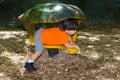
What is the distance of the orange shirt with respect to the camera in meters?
6.60

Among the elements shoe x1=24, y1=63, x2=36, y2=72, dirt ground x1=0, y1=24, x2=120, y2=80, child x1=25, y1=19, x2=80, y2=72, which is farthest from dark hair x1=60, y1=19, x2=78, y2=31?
shoe x1=24, y1=63, x2=36, y2=72

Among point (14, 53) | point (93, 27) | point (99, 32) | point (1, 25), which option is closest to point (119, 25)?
point (93, 27)

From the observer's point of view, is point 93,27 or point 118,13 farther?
point 118,13

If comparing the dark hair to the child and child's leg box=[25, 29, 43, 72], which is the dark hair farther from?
child's leg box=[25, 29, 43, 72]

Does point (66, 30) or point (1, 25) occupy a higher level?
point (66, 30)

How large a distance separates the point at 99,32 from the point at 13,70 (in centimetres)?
515

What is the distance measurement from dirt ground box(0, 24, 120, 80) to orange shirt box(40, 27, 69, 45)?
2.20 ft

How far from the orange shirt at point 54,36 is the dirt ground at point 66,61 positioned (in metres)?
0.67

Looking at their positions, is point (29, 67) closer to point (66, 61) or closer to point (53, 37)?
point (53, 37)

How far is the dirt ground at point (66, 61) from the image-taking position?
6.61 metres

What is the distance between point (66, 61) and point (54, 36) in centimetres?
89

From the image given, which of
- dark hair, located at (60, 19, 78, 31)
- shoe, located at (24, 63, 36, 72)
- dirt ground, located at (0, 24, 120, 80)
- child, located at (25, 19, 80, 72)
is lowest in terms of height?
dirt ground, located at (0, 24, 120, 80)

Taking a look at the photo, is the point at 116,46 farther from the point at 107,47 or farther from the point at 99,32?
the point at 99,32

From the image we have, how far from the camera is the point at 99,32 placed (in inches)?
443
